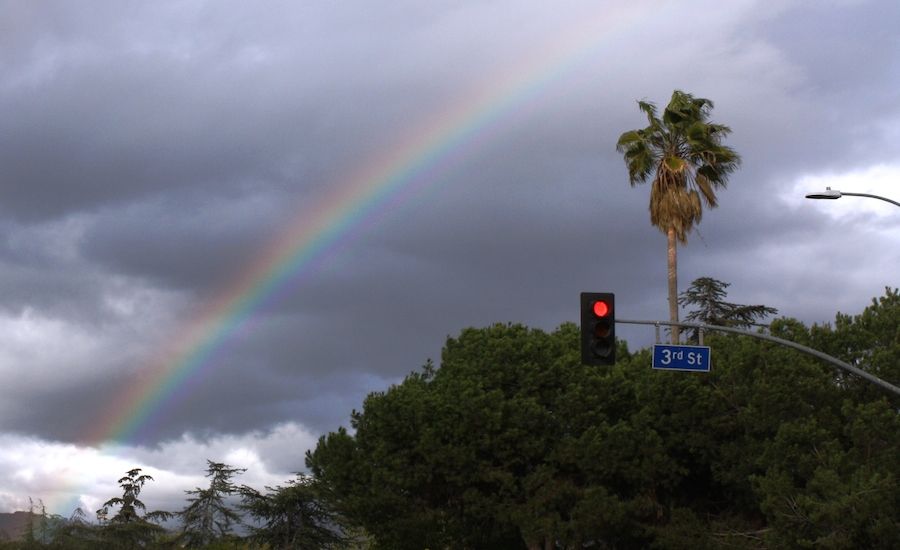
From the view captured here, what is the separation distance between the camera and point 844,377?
4209 centimetres

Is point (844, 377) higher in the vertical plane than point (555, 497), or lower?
higher

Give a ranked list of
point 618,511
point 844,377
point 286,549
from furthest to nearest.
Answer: point 286,549, point 618,511, point 844,377

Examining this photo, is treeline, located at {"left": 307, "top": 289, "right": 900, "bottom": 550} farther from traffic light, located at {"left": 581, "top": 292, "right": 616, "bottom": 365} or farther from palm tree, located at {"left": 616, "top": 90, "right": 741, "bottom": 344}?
traffic light, located at {"left": 581, "top": 292, "right": 616, "bottom": 365}

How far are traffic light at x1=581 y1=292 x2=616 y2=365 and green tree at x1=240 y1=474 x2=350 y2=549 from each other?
58.5 m

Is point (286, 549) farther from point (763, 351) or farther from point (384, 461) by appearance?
point (763, 351)

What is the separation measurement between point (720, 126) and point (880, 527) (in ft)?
68.5

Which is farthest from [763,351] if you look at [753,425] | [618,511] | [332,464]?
[332,464]

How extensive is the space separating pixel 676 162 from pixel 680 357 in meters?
28.3

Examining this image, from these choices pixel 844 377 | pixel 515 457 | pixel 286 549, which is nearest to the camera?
pixel 844 377

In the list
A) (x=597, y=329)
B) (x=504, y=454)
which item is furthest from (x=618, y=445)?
(x=597, y=329)

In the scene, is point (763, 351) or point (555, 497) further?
point (555, 497)

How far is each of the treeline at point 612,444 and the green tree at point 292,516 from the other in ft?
71.5

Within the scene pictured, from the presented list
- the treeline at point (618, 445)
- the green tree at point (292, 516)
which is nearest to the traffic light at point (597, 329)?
the treeline at point (618, 445)

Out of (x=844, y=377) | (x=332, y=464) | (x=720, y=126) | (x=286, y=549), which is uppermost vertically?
(x=720, y=126)
